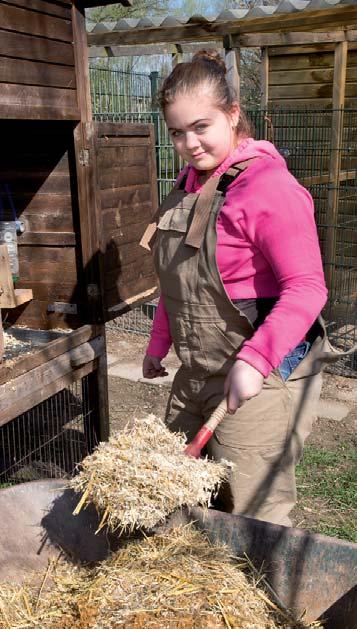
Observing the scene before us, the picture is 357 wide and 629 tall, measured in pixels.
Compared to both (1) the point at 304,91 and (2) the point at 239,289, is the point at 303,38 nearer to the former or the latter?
(1) the point at 304,91

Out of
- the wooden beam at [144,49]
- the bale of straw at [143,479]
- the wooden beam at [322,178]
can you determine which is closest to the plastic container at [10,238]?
the bale of straw at [143,479]

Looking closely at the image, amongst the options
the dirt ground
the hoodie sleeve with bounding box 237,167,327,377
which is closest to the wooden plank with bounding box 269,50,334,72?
the dirt ground

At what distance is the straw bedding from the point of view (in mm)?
1720

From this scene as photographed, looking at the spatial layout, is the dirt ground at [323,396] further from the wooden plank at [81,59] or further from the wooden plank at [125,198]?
the wooden plank at [81,59]

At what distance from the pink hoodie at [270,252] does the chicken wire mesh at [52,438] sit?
76.0 inches

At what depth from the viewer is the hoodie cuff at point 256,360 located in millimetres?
1854

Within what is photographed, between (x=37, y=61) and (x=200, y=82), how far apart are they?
131 centimetres

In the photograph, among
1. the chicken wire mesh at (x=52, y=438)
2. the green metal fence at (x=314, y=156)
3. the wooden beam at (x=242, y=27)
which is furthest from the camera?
the green metal fence at (x=314, y=156)

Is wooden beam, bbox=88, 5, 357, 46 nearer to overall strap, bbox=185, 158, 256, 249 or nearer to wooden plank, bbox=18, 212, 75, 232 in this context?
wooden plank, bbox=18, 212, 75, 232

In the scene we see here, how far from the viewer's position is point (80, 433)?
168 inches

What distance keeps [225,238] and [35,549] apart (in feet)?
4.01

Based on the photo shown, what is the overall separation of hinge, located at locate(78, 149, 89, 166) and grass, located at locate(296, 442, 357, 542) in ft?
7.21

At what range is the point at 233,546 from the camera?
1.97 meters

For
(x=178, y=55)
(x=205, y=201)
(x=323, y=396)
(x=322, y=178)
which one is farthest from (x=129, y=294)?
(x=178, y=55)
